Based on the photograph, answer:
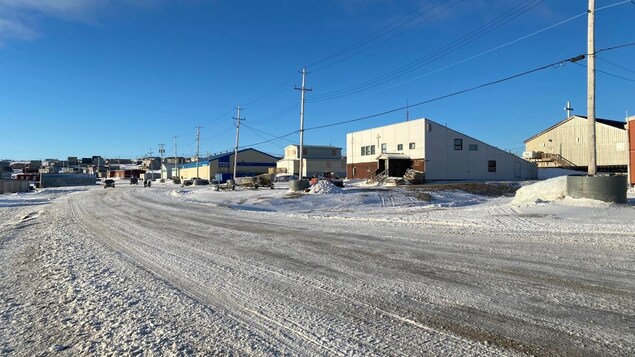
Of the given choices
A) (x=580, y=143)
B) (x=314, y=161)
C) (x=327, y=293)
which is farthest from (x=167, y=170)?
(x=327, y=293)

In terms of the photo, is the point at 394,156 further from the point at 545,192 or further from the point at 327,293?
the point at 327,293

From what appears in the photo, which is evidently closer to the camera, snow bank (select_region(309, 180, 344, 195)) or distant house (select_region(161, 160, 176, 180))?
snow bank (select_region(309, 180, 344, 195))

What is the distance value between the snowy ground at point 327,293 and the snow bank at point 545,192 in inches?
293

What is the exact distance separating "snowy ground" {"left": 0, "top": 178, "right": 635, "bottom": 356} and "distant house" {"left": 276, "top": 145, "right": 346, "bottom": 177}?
251 feet

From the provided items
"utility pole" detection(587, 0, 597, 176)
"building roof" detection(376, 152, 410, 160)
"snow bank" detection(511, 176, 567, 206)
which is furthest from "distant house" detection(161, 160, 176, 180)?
"utility pole" detection(587, 0, 597, 176)

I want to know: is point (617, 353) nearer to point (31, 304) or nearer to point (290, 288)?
point (290, 288)

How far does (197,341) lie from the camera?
4.41 meters

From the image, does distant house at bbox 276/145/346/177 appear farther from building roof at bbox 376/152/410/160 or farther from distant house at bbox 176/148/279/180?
building roof at bbox 376/152/410/160

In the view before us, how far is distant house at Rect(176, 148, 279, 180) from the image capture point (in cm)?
9794

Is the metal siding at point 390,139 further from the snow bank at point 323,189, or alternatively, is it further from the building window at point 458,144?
the snow bank at point 323,189

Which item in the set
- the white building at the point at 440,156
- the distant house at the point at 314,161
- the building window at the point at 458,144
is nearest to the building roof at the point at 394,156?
the white building at the point at 440,156

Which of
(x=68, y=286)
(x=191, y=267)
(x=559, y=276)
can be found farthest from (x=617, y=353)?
(x=68, y=286)

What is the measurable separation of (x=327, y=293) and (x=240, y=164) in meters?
95.6

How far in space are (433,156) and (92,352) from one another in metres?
51.1
